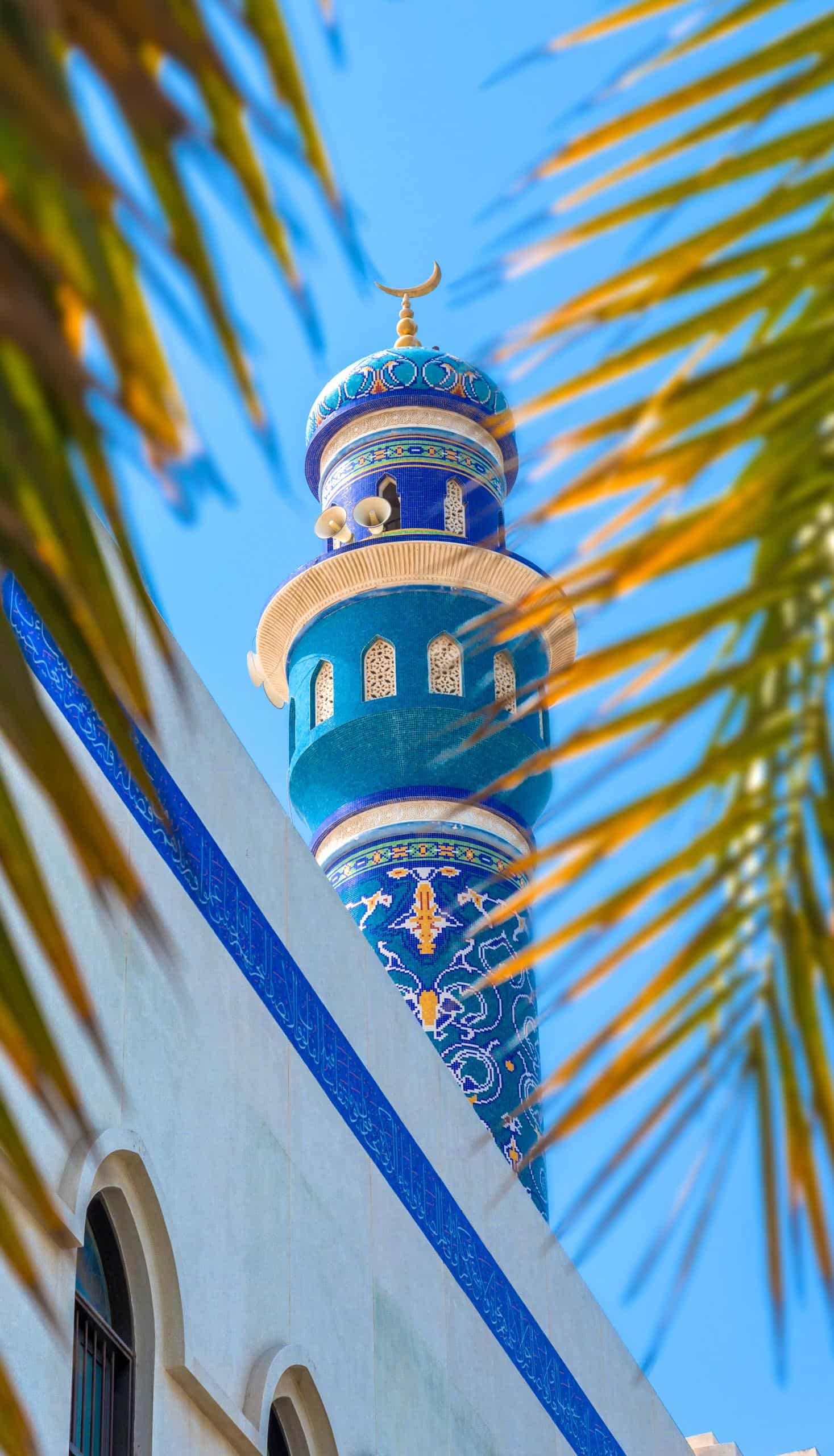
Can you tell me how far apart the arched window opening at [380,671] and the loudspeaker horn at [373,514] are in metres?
0.47

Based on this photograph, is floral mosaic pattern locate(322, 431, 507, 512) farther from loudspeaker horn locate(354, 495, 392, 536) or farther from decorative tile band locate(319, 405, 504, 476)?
loudspeaker horn locate(354, 495, 392, 536)

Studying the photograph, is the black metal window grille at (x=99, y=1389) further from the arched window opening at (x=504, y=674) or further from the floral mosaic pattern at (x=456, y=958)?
the arched window opening at (x=504, y=674)

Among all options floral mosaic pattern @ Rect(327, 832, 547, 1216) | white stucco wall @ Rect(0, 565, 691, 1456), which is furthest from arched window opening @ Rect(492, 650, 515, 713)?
white stucco wall @ Rect(0, 565, 691, 1456)

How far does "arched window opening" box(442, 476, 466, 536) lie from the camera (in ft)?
31.2

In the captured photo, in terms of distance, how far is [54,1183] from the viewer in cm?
326

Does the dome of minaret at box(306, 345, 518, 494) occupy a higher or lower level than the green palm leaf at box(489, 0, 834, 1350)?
higher

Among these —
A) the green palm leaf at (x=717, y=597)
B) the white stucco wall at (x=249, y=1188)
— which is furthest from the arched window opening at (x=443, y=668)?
the green palm leaf at (x=717, y=597)

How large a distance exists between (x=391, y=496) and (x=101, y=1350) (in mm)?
6586

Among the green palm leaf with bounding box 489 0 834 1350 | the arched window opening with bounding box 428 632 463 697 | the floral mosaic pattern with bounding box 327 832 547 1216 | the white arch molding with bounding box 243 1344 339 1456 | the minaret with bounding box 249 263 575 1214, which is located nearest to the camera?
the green palm leaf with bounding box 489 0 834 1350

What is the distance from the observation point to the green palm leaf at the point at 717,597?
2.59 feet

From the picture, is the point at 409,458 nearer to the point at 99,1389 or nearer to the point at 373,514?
the point at 373,514

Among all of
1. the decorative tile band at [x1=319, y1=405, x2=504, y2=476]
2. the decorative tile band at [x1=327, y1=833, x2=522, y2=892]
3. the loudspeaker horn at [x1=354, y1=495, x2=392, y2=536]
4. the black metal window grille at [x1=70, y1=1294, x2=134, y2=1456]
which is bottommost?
the black metal window grille at [x1=70, y1=1294, x2=134, y2=1456]

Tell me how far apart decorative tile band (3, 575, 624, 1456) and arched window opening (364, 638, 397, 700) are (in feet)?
11.8

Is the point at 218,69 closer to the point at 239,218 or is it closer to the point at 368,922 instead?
the point at 239,218
